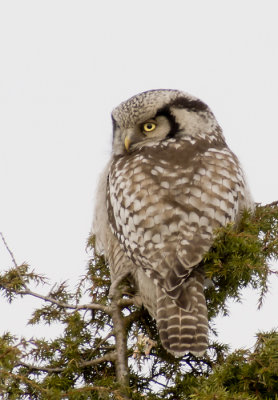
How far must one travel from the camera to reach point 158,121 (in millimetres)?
4117

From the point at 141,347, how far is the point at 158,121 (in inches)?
68.6

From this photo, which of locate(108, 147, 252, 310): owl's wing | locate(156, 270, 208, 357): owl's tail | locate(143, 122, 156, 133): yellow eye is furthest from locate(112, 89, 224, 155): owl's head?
locate(156, 270, 208, 357): owl's tail

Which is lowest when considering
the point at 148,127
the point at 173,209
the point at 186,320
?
the point at 186,320

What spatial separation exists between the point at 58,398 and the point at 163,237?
111cm

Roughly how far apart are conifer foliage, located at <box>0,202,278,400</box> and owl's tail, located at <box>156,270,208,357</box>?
12 cm

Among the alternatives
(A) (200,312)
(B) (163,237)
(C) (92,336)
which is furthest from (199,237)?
(C) (92,336)

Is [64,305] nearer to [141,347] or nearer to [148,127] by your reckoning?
[141,347]

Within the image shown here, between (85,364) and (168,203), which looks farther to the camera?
(168,203)

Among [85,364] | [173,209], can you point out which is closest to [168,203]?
[173,209]

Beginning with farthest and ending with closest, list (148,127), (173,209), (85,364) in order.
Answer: (148,127) < (173,209) < (85,364)

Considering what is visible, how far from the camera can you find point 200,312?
2.96 m

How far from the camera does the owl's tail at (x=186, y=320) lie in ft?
9.26

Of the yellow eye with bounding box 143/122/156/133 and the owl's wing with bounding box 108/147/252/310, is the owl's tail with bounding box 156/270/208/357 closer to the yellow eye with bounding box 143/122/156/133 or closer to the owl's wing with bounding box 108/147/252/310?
the owl's wing with bounding box 108/147/252/310

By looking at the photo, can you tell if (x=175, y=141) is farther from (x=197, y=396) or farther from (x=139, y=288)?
(x=197, y=396)
